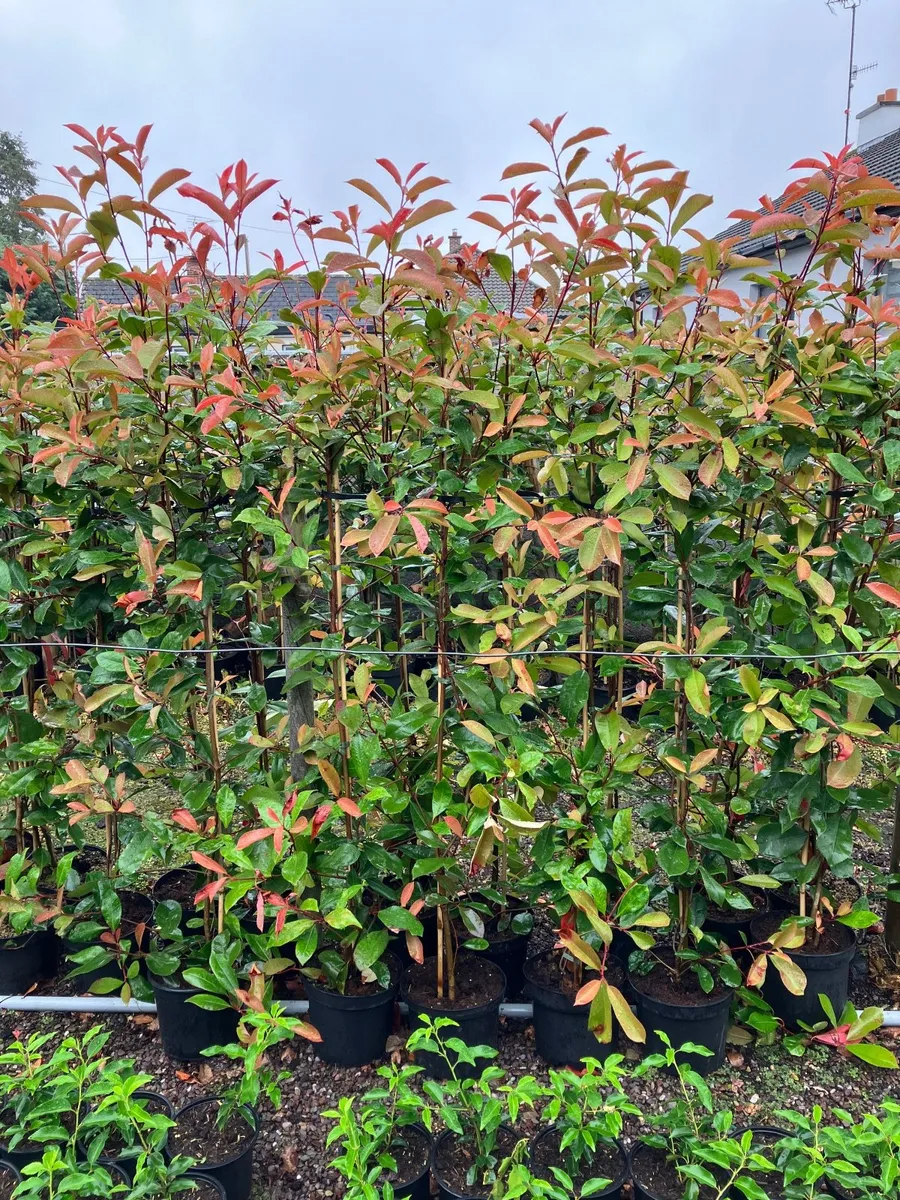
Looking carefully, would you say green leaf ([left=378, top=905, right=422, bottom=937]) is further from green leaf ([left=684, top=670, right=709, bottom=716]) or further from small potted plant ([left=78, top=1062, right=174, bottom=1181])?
green leaf ([left=684, top=670, right=709, bottom=716])

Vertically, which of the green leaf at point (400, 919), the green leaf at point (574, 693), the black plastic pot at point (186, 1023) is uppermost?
the green leaf at point (574, 693)

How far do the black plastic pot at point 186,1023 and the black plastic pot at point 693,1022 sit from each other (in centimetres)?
97

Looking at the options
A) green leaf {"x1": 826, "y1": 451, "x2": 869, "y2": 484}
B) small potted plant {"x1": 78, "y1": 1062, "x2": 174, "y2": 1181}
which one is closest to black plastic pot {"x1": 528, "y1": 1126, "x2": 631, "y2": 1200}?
small potted plant {"x1": 78, "y1": 1062, "x2": 174, "y2": 1181}

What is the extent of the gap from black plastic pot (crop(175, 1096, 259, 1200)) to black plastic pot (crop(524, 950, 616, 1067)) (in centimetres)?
65

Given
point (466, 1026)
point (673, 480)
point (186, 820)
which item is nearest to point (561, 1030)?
point (466, 1026)

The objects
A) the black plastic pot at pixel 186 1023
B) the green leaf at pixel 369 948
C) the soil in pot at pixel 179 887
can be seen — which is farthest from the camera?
the soil in pot at pixel 179 887

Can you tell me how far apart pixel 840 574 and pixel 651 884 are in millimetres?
844

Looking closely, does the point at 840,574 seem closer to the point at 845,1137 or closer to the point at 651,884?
the point at 651,884

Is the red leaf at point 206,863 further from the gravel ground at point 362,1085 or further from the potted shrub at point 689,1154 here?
the potted shrub at point 689,1154

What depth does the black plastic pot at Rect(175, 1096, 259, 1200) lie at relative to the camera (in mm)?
1449

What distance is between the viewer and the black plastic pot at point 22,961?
2117mm

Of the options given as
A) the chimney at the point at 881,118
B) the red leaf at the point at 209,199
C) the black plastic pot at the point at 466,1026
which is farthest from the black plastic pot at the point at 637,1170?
the chimney at the point at 881,118

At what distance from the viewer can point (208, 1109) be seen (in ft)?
5.28

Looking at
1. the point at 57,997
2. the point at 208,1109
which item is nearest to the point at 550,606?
the point at 208,1109
